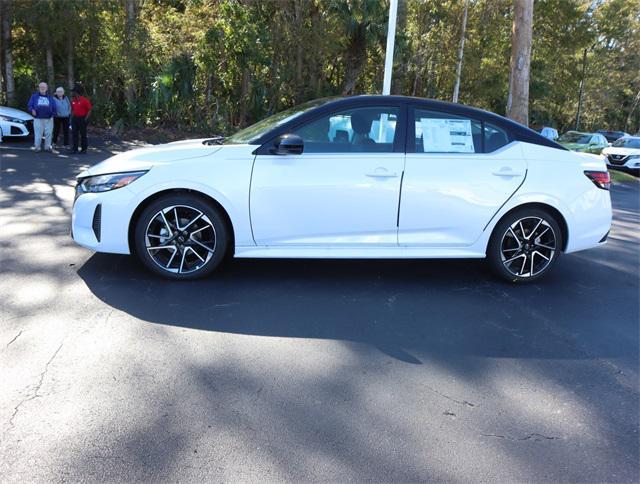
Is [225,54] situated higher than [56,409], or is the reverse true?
[225,54]

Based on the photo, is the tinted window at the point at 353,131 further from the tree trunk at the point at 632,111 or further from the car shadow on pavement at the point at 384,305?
the tree trunk at the point at 632,111

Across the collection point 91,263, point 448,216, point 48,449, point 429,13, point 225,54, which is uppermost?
point 429,13

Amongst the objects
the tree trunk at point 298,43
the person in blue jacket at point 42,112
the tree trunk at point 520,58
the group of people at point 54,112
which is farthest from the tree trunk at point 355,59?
the person in blue jacket at point 42,112

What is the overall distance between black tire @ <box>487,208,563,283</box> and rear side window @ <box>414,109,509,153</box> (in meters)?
0.69

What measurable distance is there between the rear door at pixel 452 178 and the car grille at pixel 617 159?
19005mm

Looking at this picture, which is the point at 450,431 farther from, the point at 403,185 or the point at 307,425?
the point at 403,185

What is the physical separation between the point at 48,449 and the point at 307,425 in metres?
1.23

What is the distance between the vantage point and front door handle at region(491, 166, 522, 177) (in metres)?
5.15

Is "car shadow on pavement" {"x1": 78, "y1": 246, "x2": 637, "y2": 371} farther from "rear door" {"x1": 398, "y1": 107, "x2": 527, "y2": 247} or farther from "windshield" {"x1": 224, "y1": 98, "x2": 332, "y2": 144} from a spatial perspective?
"windshield" {"x1": 224, "y1": 98, "x2": 332, "y2": 144}

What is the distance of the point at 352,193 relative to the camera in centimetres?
491

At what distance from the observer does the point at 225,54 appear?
58.1 feet

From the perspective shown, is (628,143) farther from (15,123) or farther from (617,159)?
(15,123)

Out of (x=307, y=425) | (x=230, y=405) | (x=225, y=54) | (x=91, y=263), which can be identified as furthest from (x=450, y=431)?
(x=225, y=54)

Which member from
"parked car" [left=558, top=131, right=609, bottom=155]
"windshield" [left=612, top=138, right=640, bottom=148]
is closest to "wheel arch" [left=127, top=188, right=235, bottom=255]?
"parked car" [left=558, top=131, right=609, bottom=155]
